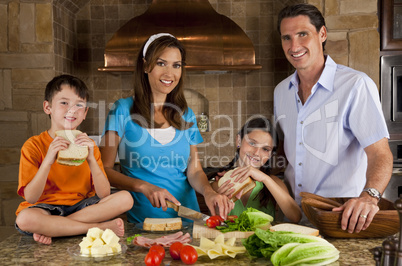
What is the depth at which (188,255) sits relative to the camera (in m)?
1.22

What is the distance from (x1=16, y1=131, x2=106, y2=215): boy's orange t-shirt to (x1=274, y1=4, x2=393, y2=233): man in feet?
3.07

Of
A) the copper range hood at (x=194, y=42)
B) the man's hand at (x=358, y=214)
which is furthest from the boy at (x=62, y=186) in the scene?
the copper range hood at (x=194, y=42)

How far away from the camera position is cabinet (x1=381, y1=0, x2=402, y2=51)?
3.31 metres

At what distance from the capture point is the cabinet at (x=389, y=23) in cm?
331

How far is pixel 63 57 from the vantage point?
3844 mm

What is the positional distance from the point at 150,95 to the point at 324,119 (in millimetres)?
834

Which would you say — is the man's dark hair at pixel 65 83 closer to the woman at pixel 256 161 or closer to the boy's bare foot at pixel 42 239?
the boy's bare foot at pixel 42 239

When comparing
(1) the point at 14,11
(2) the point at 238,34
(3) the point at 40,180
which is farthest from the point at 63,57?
(3) the point at 40,180

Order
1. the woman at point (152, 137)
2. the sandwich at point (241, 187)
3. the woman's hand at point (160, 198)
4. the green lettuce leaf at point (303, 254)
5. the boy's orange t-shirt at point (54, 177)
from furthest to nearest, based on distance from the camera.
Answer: the woman at point (152, 137)
the sandwich at point (241, 187)
the woman's hand at point (160, 198)
the boy's orange t-shirt at point (54, 177)
the green lettuce leaf at point (303, 254)

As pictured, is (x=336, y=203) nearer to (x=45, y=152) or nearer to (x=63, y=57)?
(x=45, y=152)

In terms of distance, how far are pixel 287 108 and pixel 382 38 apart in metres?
1.69

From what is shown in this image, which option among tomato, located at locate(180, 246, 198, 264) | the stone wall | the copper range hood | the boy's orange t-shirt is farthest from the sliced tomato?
the copper range hood

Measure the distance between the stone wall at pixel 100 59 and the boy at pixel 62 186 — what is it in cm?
171

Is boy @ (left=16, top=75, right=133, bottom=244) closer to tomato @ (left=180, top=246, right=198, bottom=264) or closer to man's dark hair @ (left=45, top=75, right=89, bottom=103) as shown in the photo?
man's dark hair @ (left=45, top=75, right=89, bottom=103)
